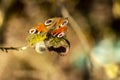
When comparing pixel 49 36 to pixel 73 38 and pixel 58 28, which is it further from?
pixel 73 38

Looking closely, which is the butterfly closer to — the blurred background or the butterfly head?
the butterfly head

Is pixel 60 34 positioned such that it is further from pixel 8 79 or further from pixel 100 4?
pixel 100 4

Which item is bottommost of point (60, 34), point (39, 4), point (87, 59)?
point (60, 34)

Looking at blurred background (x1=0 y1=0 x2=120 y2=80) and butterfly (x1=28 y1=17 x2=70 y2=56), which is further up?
blurred background (x1=0 y1=0 x2=120 y2=80)

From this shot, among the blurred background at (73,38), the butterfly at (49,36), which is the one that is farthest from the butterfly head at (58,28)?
the blurred background at (73,38)

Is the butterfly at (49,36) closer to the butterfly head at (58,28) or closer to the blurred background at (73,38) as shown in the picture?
the butterfly head at (58,28)

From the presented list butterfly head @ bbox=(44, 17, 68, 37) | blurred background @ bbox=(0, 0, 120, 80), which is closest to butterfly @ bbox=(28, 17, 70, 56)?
butterfly head @ bbox=(44, 17, 68, 37)

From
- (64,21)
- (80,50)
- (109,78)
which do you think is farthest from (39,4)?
(64,21)
